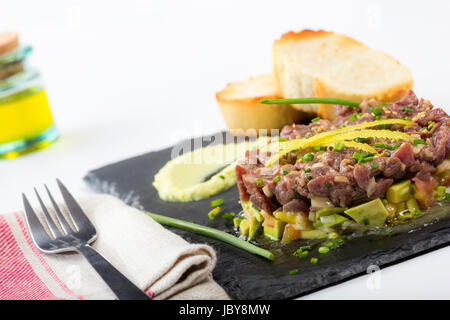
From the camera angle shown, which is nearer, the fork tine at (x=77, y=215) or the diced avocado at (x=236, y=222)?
the fork tine at (x=77, y=215)

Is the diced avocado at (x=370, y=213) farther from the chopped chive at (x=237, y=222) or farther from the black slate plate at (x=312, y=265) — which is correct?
the chopped chive at (x=237, y=222)

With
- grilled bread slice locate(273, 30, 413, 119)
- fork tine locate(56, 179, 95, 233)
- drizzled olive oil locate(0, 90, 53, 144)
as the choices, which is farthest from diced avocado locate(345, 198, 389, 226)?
drizzled olive oil locate(0, 90, 53, 144)

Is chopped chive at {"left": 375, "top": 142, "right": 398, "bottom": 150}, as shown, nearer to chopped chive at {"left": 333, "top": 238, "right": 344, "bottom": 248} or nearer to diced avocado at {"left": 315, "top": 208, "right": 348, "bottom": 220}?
diced avocado at {"left": 315, "top": 208, "right": 348, "bottom": 220}

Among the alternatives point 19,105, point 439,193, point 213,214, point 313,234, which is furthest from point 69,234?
point 19,105

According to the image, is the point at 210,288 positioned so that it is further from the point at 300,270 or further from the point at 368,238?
the point at 368,238

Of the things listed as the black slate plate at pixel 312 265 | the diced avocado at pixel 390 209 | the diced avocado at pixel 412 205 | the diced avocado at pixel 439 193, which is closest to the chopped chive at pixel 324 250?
the black slate plate at pixel 312 265

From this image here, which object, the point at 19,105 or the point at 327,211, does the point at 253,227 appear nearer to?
the point at 327,211
